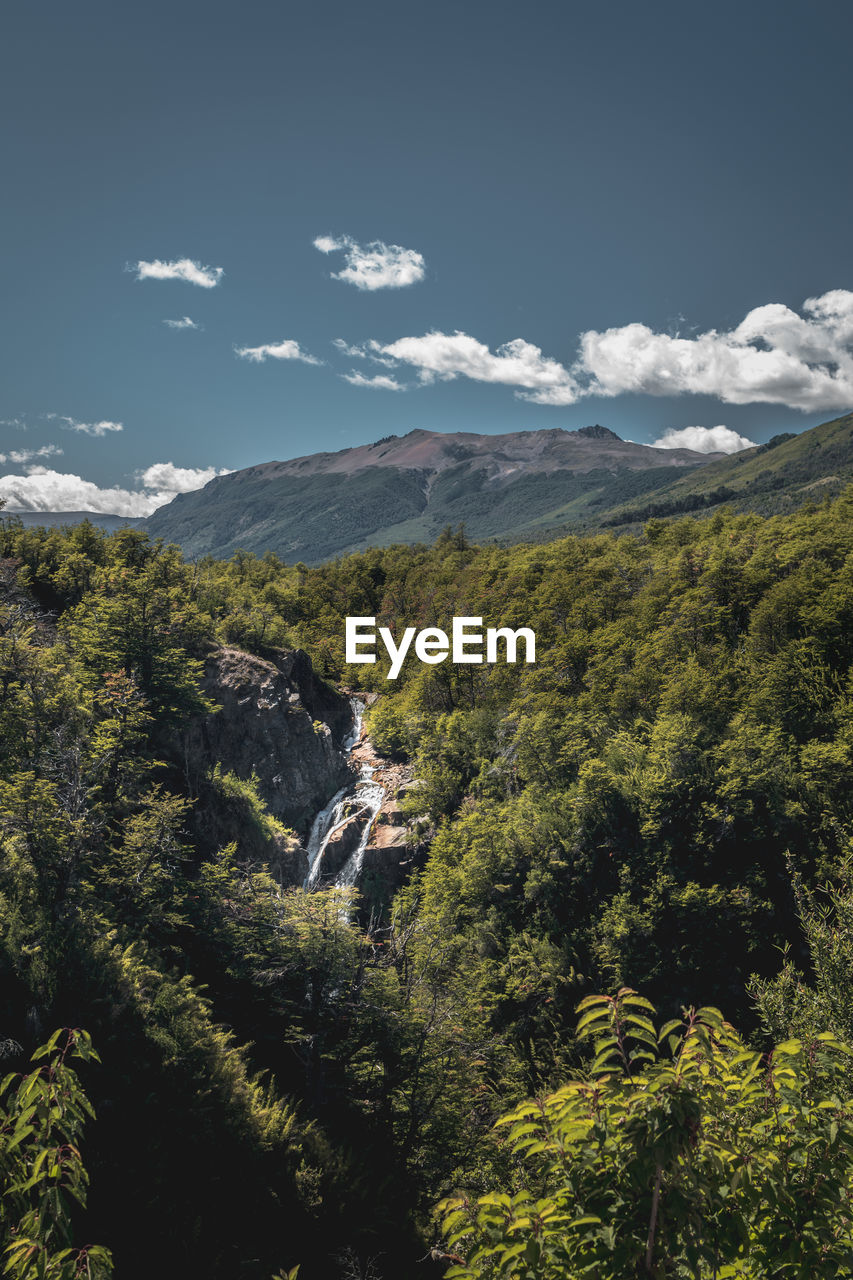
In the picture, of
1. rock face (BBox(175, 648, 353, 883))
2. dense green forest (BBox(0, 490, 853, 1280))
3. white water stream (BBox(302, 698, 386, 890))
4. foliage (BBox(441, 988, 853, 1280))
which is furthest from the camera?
white water stream (BBox(302, 698, 386, 890))

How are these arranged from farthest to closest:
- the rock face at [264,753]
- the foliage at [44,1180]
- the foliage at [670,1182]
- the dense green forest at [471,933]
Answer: the rock face at [264,753]
the dense green forest at [471,933]
the foliage at [44,1180]
the foliage at [670,1182]

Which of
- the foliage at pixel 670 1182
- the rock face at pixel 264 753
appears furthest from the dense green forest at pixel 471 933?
the rock face at pixel 264 753

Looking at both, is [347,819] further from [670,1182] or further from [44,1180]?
[670,1182]

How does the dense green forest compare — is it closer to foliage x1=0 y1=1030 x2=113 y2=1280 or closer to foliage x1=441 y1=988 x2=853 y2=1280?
foliage x1=441 y1=988 x2=853 y2=1280

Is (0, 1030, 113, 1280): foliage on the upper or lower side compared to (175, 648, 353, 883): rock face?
upper
